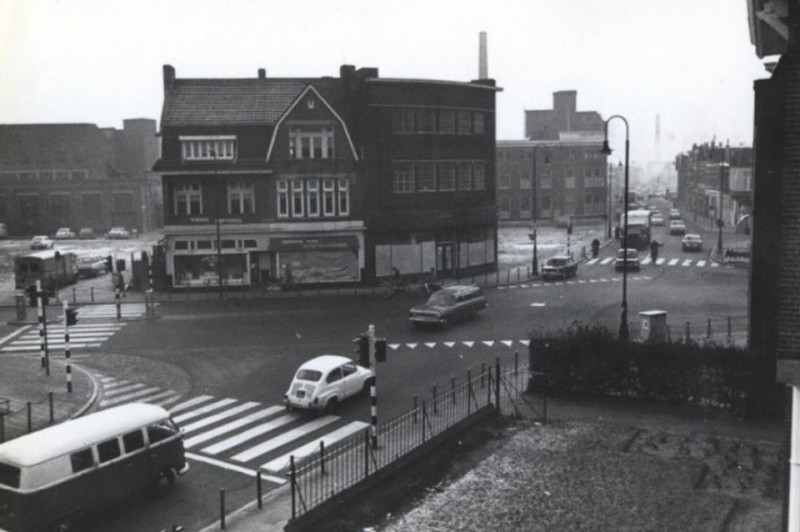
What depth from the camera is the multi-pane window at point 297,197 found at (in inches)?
1843

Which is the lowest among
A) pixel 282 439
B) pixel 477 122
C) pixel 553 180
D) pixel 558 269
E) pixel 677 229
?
pixel 282 439

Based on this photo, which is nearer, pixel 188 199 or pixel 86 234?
pixel 188 199

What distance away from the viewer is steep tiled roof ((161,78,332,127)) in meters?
45.8

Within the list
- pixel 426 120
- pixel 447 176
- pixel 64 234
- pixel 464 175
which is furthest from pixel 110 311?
pixel 64 234

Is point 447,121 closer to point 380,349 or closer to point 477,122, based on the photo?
point 477,122

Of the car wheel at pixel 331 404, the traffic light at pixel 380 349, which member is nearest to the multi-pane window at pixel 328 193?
the car wheel at pixel 331 404

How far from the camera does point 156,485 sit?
16.2 metres

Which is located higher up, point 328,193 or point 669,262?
point 328,193

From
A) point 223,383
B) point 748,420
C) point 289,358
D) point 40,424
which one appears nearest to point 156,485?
point 40,424

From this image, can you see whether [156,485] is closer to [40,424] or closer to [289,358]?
[40,424]

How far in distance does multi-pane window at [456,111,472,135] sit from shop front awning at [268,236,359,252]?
1110 cm

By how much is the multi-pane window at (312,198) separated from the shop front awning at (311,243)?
4.70 ft

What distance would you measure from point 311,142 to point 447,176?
9472 mm

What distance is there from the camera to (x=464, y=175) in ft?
Answer: 170
